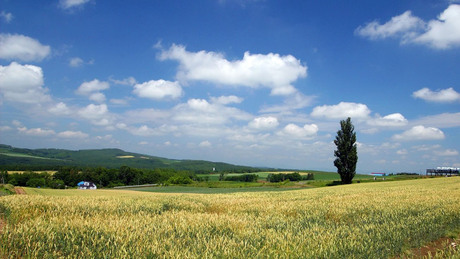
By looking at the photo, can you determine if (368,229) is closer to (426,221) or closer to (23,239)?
(426,221)

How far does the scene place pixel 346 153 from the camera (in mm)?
63438

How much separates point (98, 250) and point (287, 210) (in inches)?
243

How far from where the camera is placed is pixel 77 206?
357 inches

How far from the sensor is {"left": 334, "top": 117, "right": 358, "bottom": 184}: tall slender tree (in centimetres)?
6244

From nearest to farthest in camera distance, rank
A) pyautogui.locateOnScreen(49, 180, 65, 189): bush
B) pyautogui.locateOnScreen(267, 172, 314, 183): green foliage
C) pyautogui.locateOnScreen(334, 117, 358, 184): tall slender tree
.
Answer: pyautogui.locateOnScreen(334, 117, 358, 184): tall slender tree
pyautogui.locateOnScreen(267, 172, 314, 183): green foliage
pyautogui.locateOnScreen(49, 180, 65, 189): bush

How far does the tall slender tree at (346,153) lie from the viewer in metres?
62.4

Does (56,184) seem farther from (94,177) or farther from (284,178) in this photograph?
(284,178)

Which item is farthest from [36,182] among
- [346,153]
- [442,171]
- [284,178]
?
[442,171]

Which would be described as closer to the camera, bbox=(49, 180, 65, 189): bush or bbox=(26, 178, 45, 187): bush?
bbox=(26, 178, 45, 187): bush

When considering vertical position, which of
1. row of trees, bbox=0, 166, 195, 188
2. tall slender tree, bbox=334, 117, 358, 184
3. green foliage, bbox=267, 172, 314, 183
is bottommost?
row of trees, bbox=0, 166, 195, 188

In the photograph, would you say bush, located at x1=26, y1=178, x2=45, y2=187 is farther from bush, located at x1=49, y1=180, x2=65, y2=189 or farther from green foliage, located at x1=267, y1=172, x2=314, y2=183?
green foliage, located at x1=267, y1=172, x2=314, y2=183

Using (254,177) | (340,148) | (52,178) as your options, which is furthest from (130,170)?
(340,148)

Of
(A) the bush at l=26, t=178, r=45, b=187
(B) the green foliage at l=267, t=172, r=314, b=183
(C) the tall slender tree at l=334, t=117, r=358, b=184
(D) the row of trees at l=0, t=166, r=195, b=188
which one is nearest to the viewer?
(C) the tall slender tree at l=334, t=117, r=358, b=184

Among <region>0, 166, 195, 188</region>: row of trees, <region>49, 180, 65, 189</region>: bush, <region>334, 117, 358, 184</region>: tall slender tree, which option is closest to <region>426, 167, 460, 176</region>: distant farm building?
<region>334, 117, 358, 184</region>: tall slender tree
